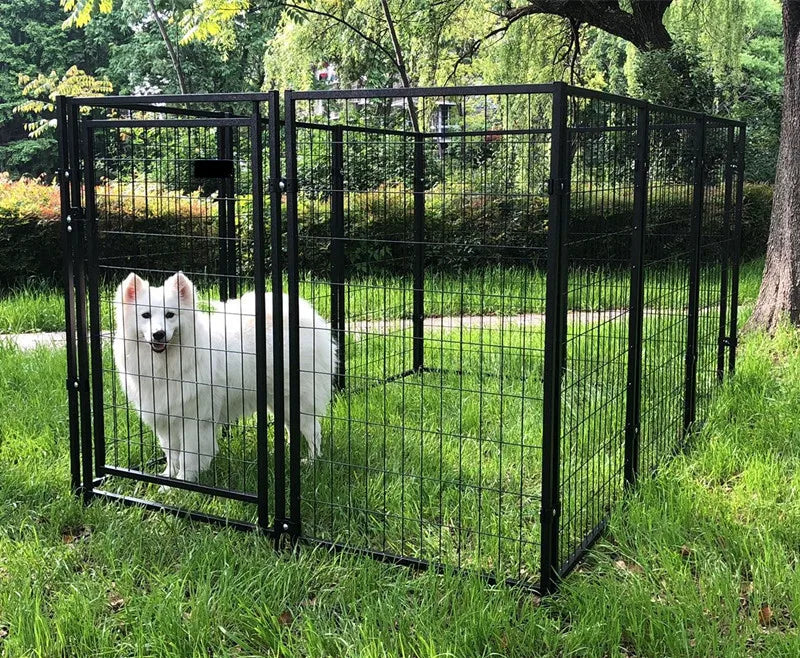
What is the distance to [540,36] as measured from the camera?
12734mm

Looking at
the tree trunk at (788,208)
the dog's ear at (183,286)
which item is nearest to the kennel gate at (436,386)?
the dog's ear at (183,286)

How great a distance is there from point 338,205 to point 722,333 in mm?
2867

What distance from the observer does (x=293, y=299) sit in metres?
3.84

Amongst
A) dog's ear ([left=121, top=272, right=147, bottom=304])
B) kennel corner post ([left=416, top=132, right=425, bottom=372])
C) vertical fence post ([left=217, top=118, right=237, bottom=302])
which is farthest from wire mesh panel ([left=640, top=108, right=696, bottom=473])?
dog's ear ([left=121, top=272, right=147, bottom=304])

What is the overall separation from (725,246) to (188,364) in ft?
12.4

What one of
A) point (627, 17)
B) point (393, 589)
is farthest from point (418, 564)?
point (627, 17)

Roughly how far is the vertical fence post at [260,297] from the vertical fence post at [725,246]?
338 centimetres

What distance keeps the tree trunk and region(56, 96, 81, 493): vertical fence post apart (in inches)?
222

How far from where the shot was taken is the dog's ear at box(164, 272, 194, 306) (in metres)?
4.27

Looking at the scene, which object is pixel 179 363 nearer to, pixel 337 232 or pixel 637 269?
pixel 337 232

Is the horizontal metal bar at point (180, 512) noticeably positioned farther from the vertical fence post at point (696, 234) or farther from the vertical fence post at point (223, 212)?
the vertical fence post at point (696, 234)

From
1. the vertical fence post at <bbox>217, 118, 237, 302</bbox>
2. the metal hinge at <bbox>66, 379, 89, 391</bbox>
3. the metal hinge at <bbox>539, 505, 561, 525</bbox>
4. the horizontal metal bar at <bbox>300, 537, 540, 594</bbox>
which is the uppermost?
the vertical fence post at <bbox>217, 118, 237, 302</bbox>

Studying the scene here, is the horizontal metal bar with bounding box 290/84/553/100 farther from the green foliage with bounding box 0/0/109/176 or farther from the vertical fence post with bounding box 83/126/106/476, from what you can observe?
the green foliage with bounding box 0/0/109/176

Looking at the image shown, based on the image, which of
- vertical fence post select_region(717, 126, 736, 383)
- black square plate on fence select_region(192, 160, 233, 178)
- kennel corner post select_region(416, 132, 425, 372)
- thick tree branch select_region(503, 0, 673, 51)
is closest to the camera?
black square plate on fence select_region(192, 160, 233, 178)
